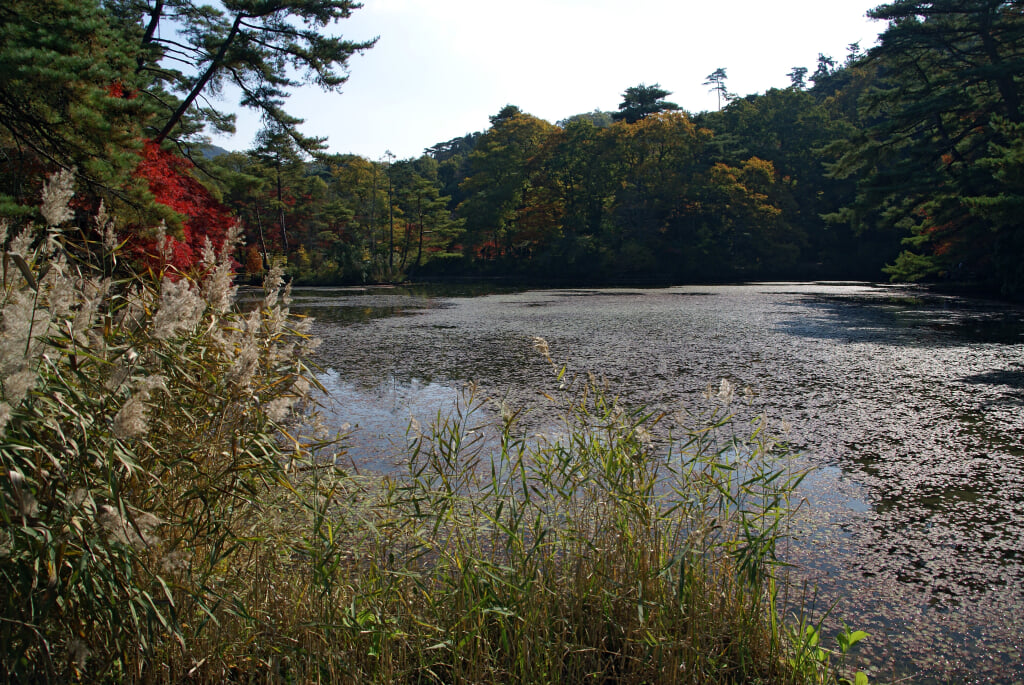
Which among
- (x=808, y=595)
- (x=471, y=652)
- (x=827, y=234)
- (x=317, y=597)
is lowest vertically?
(x=808, y=595)

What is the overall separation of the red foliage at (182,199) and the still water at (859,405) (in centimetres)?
230

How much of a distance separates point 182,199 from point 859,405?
1151 centimetres

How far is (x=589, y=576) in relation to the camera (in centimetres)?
175

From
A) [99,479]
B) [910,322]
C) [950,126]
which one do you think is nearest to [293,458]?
[99,479]

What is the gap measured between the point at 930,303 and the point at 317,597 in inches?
538

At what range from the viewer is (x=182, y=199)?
11.5m

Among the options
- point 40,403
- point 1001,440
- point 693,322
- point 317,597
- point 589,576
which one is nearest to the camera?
point 40,403

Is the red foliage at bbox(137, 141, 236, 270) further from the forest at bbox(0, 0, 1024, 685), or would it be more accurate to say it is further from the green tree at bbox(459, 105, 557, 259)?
the green tree at bbox(459, 105, 557, 259)

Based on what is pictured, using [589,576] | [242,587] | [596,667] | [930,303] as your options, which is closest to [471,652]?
[596,667]

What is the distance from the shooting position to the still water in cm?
192

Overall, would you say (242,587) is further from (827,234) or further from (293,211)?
(827,234)

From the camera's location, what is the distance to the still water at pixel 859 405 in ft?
6.31

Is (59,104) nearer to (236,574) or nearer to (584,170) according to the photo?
(236,574)

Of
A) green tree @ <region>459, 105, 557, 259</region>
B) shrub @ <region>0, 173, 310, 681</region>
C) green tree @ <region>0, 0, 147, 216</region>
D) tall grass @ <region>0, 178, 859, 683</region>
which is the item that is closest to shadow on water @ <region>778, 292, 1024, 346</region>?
tall grass @ <region>0, 178, 859, 683</region>
